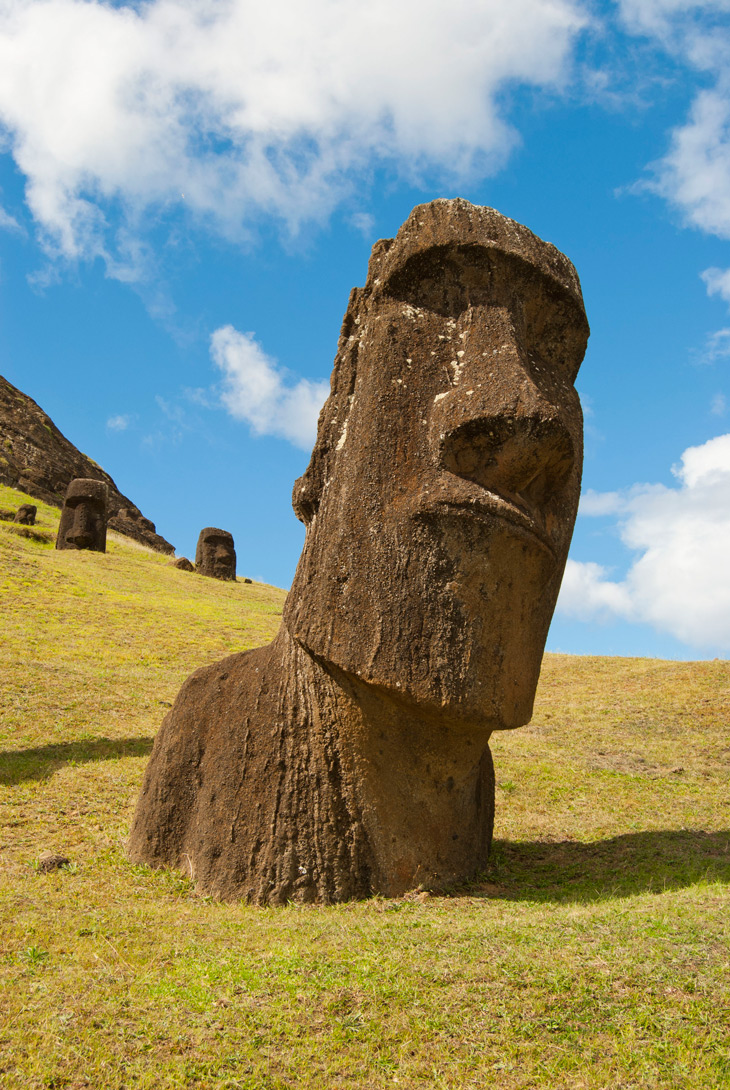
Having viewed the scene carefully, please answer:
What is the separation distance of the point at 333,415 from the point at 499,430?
1.22 metres

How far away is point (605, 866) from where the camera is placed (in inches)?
243

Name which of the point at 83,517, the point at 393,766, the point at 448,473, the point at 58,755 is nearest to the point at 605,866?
the point at 393,766

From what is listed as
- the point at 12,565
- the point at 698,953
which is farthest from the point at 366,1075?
the point at 12,565

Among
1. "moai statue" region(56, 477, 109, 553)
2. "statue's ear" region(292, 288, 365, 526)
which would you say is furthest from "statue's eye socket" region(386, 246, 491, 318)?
"moai statue" region(56, 477, 109, 553)

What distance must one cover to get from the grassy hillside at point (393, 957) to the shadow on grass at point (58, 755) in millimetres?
39

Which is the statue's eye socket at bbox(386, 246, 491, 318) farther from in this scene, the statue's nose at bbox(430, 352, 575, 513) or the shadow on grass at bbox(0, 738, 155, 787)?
the shadow on grass at bbox(0, 738, 155, 787)

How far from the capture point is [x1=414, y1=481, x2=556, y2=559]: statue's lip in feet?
16.2

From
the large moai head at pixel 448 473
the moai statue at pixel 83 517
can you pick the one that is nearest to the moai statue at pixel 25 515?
the moai statue at pixel 83 517

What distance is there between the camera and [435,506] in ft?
16.3

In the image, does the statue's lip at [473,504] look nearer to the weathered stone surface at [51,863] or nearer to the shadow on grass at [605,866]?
the shadow on grass at [605,866]

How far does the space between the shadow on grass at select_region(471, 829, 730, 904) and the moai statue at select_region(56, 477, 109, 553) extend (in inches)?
1059

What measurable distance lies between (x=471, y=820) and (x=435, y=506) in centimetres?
222

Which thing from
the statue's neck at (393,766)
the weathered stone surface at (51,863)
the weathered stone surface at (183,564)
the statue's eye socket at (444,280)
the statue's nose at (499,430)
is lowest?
the weathered stone surface at (51,863)

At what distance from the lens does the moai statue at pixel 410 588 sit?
4.98 m
